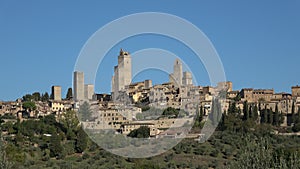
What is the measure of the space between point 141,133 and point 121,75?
6124 mm

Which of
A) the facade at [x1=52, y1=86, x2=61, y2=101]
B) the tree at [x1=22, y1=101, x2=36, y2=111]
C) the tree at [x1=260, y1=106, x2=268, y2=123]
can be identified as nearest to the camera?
the tree at [x1=260, y1=106, x2=268, y2=123]

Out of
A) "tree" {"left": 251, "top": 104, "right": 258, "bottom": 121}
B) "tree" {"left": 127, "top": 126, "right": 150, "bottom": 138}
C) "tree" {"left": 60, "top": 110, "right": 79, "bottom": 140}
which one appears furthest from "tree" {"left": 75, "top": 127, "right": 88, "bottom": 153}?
"tree" {"left": 251, "top": 104, "right": 258, "bottom": 121}

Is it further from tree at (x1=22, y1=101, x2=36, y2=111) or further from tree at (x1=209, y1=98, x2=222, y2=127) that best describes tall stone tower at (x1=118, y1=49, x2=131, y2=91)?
tree at (x1=22, y1=101, x2=36, y2=111)

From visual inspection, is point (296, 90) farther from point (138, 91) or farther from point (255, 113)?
point (255, 113)

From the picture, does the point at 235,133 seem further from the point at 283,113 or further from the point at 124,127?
the point at 283,113

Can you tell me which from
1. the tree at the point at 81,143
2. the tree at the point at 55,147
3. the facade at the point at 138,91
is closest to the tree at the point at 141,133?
the tree at the point at 81,143

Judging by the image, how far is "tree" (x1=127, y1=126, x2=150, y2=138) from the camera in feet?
127

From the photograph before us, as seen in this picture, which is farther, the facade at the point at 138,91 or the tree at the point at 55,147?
the facade at the point at 138,91

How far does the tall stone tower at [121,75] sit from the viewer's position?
4081cm

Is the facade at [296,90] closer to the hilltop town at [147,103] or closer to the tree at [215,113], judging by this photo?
the hilltop town at [147,103]

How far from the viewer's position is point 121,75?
44344mm

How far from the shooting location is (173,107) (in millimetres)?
49562

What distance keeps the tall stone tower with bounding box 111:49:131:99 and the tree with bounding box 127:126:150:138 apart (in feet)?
10.5

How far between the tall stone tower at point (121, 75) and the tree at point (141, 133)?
3.21 meters
